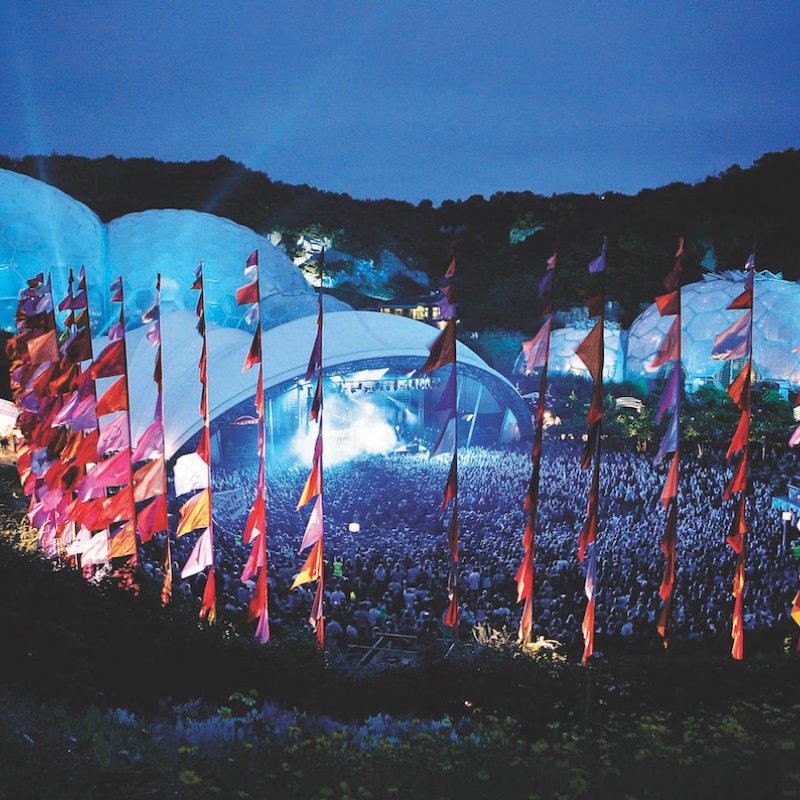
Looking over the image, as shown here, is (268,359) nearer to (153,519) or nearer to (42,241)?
(153,519)

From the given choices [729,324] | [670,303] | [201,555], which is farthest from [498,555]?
[729,324]

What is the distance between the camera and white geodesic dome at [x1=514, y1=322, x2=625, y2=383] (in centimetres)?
3619

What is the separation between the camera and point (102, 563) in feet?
42.5

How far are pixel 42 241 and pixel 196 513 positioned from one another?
21783 mm

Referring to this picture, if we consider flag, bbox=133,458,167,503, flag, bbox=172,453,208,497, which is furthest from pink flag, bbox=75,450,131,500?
flag, bbox=172,453,208,497

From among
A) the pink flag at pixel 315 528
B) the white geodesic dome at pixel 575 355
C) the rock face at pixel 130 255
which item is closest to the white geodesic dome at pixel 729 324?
the white geodesic dome at pixel 575 355

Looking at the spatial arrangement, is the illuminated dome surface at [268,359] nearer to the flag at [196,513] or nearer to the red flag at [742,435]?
the flag at [196,513]

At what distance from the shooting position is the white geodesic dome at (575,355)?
36.2m

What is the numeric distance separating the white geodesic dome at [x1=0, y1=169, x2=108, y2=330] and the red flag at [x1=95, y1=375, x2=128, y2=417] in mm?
18622

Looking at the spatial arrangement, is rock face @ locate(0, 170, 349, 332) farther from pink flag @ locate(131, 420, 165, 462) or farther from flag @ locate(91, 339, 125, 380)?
pink flag @ locate(131, 420, 165, 462)

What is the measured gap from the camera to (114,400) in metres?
11.0

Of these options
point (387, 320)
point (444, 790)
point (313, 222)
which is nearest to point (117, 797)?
point (444, 790)

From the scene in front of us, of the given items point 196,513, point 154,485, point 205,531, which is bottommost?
point 205,531

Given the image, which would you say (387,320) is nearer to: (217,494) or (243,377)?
(243,377)
